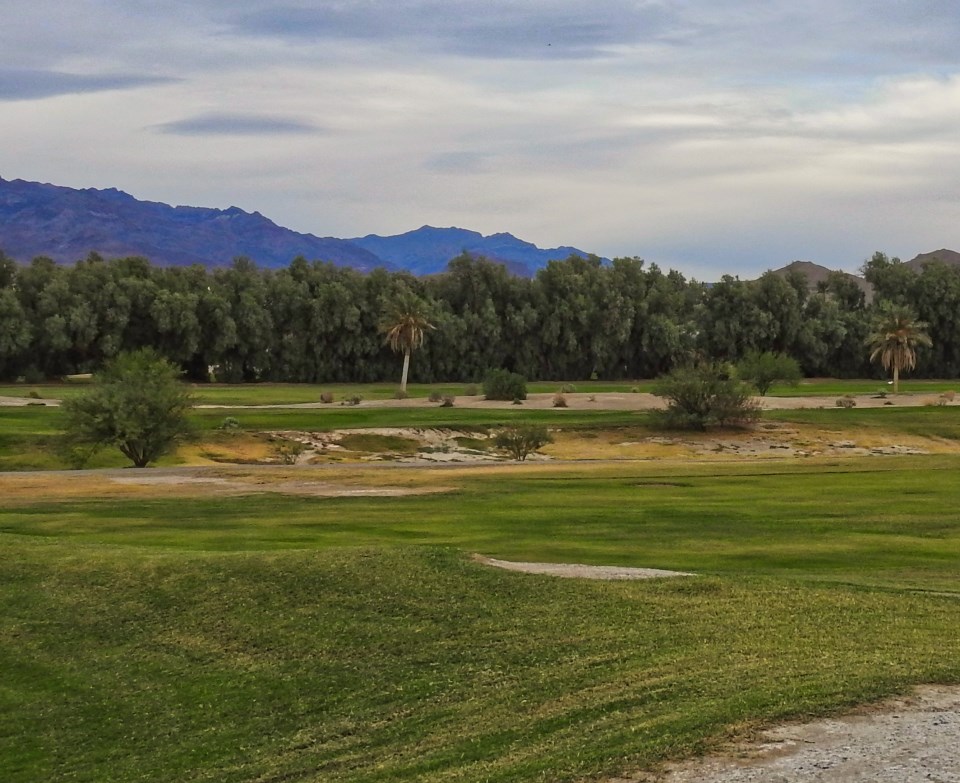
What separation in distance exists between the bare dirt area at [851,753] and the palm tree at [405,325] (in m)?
99.4

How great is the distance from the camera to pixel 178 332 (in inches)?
4513

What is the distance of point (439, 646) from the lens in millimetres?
18172

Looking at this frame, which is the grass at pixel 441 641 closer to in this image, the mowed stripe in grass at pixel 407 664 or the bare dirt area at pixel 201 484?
the mowed stripe in grass at pixel 407 664

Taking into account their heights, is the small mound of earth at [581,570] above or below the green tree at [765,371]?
below

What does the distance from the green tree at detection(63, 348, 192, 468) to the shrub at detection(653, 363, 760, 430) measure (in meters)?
28.9

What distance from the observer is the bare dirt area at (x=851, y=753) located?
10.5 meters

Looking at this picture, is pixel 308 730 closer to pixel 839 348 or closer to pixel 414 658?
pixel 414 658

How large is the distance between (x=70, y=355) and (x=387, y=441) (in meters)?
56.1

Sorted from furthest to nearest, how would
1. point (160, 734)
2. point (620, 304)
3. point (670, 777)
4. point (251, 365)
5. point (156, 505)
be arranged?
1. point (620, 304)
2. point (251, 365)
3. point (156, 505)
4. point (160, 734)
5. point (670, 777)

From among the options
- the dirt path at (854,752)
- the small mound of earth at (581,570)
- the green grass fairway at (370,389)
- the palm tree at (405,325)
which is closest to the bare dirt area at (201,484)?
the small mound of earth at (581,570)

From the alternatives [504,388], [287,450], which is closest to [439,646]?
[287,450]

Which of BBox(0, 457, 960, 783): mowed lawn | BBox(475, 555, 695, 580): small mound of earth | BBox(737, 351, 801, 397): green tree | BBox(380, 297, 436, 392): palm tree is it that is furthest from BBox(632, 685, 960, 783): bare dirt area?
BBox(380, 297, 436, 392): palm tree

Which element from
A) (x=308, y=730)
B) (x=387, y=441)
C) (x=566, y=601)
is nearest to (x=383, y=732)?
(x=308, y=730)

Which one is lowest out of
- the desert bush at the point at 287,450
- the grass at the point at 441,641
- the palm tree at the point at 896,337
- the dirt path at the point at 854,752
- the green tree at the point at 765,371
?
the desert bush at the point at 287,450
